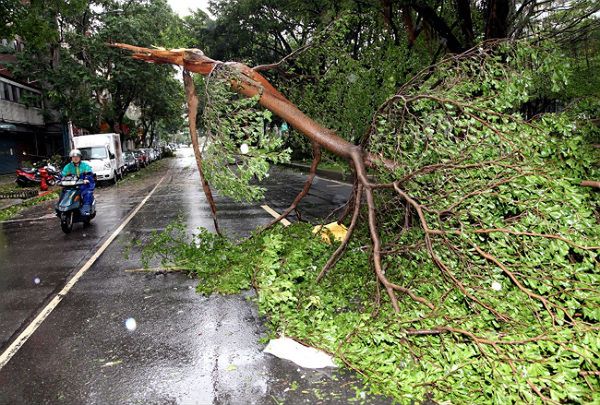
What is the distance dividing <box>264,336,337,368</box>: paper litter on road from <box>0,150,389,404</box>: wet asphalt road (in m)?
0.09

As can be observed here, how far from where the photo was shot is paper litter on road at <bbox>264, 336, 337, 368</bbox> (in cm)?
424

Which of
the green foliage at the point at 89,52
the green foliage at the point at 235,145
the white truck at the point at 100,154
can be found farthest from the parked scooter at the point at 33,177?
the green foliage at the point at 235,145

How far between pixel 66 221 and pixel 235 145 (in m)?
7.23

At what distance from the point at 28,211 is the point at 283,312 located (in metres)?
14.5

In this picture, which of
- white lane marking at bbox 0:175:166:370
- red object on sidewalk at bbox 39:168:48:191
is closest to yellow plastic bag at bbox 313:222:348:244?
white lane marking at bbox 0:175:166:370

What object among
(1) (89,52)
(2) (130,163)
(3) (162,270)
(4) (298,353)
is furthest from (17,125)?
(4) (298,353)

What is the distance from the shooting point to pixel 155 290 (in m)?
6.52

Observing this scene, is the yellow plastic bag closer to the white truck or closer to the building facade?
the white truck

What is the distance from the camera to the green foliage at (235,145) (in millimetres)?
5698

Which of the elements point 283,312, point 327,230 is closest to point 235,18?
point 327,230

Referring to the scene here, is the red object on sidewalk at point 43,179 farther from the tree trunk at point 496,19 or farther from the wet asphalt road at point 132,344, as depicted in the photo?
the tree trunk at point 496,19

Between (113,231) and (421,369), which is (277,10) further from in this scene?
(421,369)

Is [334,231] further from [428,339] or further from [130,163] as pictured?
[130,163]

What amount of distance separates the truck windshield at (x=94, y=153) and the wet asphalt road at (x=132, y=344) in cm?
1638
